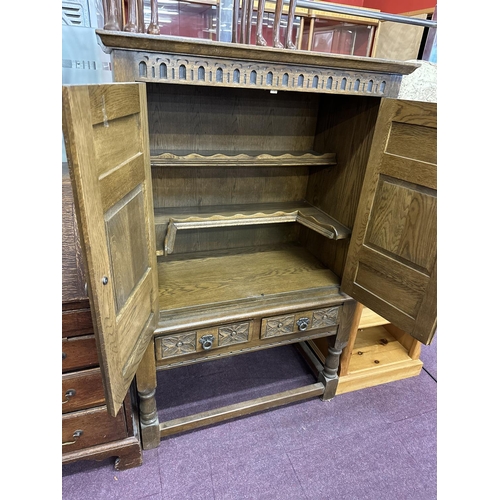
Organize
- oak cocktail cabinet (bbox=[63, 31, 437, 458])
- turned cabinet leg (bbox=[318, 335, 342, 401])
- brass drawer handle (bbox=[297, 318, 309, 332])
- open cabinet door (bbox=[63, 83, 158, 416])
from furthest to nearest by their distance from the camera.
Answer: turned cabinet leg (bbox=[318, 335, 342, 401]) → brass drawer handle (bbox=[297, 318, 309, 332]) → oak cocktail cabinet (bbox=[63, 31, 437, 458]) → open cabinet door (bbox=[63, 83, 158, 416])

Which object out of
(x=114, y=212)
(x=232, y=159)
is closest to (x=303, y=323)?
(x=232, y=159)

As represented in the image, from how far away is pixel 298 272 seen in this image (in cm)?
162

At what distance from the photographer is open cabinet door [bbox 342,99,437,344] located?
110 cm

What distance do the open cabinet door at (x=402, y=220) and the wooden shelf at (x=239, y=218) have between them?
16 cm

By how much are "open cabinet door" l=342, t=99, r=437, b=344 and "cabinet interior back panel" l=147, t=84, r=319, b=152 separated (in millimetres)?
467

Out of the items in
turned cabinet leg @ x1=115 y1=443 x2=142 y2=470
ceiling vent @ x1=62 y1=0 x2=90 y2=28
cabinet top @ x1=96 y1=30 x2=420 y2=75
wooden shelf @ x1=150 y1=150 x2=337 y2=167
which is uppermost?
ceiling vent @ x1=62 y1=0 x2=90 y2=28

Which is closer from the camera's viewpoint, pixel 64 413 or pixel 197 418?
pixel 64 413

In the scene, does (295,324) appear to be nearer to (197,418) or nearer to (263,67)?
(197,418)

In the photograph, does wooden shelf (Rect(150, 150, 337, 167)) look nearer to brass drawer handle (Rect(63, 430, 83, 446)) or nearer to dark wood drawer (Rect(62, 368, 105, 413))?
dark wood drawer (Rect(62, 368, 105, 413))

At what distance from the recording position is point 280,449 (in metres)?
1.51

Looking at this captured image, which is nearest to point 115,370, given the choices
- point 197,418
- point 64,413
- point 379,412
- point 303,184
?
point 64,413

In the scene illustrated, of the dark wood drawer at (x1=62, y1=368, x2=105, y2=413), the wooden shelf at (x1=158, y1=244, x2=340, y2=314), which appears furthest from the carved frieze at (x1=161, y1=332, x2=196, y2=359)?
the dark wood drawer at (x1=62, y1=368, x2=105, y2=413)

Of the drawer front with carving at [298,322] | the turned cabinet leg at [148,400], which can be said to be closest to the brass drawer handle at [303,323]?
the drawer front with carving at [298,322]

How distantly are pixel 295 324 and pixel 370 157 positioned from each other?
2.44 feet
